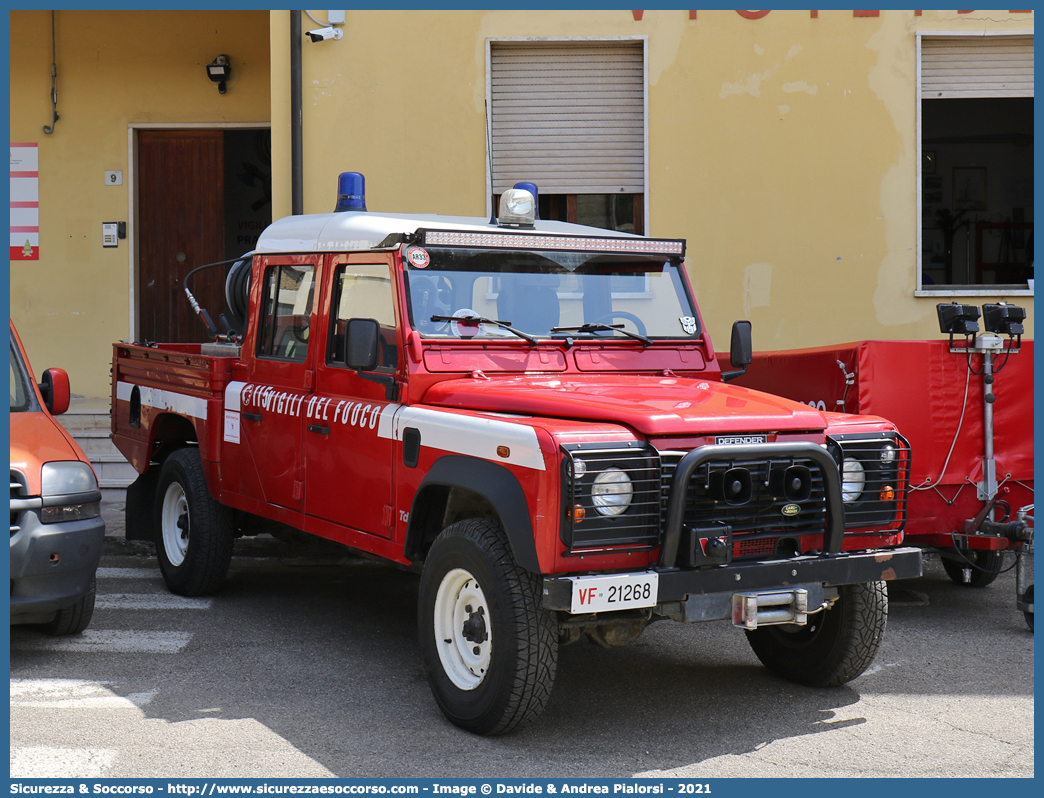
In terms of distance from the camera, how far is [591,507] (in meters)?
4.05

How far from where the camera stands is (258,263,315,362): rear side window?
5.88 metres

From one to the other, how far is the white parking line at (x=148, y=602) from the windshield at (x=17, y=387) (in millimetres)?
1305

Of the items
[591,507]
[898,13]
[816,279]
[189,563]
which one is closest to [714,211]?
[816,279]

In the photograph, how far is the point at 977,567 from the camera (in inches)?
269

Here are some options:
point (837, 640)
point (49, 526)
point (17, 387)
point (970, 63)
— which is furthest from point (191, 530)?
point (970, 63)

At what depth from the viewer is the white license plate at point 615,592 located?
3.95 m

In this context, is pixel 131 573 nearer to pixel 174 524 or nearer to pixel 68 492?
pixel 174 524

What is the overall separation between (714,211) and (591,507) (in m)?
6.41

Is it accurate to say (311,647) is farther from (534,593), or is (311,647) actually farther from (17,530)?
(534,593)

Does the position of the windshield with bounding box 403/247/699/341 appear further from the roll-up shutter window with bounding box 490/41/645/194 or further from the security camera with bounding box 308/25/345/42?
the security camera with bounding box 308/25/345/42

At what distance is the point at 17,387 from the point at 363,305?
212 cm

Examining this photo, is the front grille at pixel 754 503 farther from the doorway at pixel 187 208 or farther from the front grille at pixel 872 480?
the doorway at pixel 187 208

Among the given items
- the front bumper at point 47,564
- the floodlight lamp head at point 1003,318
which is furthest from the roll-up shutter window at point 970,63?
the front bumper at point 47,564

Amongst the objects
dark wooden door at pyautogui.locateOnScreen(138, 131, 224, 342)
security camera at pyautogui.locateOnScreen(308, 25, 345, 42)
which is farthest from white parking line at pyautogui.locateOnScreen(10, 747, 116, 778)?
dark wooden door at pyautogui.locateOnScreen(138, 131, 224, 342)
